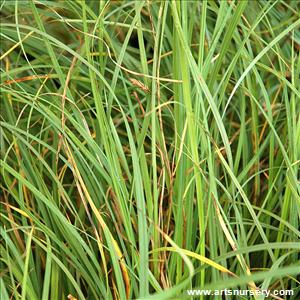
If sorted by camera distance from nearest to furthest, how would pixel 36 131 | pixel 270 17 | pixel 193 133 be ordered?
pixel 193 133
pixel 36 131
pixel 270 17

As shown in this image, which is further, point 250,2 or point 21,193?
point 250,2

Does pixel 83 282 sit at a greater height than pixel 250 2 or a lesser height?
lesser

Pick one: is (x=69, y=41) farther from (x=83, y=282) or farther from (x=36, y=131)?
(x=83, y=282)

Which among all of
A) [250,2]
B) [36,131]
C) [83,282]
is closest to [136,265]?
[83,282]

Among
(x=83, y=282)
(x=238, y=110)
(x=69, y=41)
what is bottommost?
(x=83, y=282)

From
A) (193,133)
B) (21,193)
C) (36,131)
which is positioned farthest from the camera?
(36,131)

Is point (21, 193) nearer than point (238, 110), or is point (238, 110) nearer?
point (21, 193)

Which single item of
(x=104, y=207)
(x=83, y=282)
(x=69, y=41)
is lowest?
(x=83, y=282)

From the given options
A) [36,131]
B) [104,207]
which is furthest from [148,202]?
[36,131]

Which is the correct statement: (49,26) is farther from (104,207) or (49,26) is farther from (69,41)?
(104,207)
